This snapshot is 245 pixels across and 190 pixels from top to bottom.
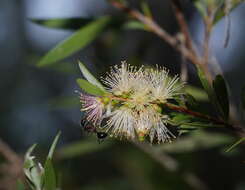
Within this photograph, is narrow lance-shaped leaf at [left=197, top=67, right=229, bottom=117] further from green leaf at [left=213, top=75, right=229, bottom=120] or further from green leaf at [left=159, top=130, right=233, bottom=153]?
green leaf at [left=159, top=130, right=233, bottom=153]

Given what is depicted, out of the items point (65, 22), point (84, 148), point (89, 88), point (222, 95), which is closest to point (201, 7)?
point (65, 22)

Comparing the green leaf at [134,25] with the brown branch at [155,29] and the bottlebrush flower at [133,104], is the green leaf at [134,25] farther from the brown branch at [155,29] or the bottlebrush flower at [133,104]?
the bottlebrush flower at [133,104]

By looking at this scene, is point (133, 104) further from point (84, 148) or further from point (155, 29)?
point (84, 148)

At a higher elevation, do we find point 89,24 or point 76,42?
point 89,24

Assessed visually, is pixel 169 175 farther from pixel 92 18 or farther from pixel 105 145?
pixel 92 18

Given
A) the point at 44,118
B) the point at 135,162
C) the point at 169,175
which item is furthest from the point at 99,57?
the point at 44,118

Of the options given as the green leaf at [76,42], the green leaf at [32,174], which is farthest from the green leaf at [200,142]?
the green leaf at [32,174]

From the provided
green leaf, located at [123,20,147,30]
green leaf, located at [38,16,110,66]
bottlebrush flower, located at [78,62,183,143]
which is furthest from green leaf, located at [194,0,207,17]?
bottlebrush flower, located at [78,62,183,143]
